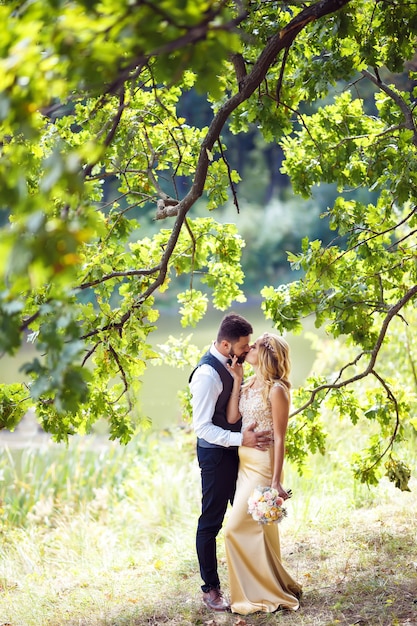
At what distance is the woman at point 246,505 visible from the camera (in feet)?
14.1

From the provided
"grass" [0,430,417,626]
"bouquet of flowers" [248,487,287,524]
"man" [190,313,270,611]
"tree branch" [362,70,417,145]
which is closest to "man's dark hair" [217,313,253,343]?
"man" [190,313,270,611]

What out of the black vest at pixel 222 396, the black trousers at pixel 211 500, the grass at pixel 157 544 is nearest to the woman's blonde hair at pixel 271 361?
the black vest at pixel 222 396

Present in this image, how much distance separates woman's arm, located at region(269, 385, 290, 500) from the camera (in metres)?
4.28

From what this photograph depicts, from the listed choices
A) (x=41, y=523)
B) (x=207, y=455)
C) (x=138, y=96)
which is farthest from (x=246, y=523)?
(x=41, y=523)

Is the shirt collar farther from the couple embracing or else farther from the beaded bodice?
the beaded bodice

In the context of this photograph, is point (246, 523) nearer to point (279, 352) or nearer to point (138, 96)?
point (279, 352)

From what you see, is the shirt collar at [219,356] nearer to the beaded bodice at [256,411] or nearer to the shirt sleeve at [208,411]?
the shirt sleeve at [208,411]

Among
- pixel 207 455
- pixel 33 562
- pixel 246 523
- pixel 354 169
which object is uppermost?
pixel 354 169

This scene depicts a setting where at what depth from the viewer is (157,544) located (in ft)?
22.4

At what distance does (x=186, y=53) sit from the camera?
1.90 m

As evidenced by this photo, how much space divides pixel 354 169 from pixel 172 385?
13239 mm

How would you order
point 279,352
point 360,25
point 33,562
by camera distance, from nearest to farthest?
point 279,352, point 360,25, point 33,562

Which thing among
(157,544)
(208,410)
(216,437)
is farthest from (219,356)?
(157,544)

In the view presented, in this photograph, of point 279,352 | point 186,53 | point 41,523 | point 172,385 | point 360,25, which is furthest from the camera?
Answer: point 172,385
